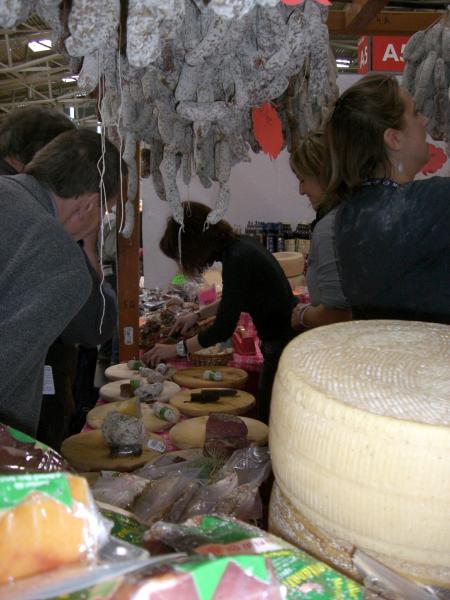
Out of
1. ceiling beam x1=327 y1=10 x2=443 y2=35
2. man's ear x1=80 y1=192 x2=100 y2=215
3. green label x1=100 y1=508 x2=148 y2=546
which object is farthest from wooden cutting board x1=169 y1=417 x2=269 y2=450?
ceiling beam x1=327 y1=10 x2=443 y2=35

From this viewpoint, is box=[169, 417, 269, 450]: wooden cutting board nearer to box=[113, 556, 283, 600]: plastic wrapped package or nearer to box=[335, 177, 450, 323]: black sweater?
box=[335, 177, 450, 323]: black sweater

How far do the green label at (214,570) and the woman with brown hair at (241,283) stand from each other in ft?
7.51

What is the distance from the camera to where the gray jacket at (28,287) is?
137 cm

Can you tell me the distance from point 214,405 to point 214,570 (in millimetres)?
1894

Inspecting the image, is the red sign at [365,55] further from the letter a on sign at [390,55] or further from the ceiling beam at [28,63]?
the ceiling beam at [28,63]

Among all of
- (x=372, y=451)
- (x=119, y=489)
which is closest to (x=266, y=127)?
(x=119, y=489)

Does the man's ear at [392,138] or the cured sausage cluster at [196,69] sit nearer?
the cured sausage cluster at [196,69]

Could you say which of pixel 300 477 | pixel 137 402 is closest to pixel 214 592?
pixel 300 477

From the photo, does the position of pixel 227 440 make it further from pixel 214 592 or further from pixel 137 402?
pixel 214 592

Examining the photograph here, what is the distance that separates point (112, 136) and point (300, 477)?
5.46 ft

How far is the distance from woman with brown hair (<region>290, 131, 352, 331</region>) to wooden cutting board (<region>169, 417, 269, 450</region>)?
56 centimetres

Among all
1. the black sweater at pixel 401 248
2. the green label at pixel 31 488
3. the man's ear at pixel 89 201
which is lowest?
the green label at pixel 31 488

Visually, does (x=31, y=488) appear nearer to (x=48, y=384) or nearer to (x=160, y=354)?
(x=48, y=384)

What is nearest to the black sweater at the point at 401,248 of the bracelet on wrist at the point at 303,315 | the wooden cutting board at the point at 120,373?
the bracelet on wrist at the point at 303,315
